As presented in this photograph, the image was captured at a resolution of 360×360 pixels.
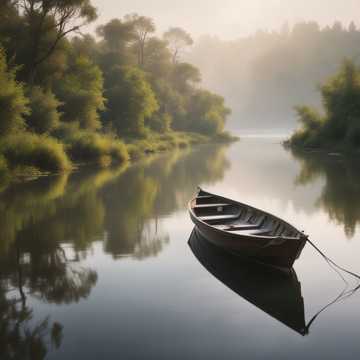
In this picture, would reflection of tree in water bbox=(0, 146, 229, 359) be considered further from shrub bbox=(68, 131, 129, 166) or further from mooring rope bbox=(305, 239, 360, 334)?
shrub bbox=(68, 131, 129, 166)

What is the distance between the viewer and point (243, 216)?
12242mm

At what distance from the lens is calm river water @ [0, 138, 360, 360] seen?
6.31 metres

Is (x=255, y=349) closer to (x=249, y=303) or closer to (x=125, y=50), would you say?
(x=249, y=303)

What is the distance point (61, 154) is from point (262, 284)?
1979cm

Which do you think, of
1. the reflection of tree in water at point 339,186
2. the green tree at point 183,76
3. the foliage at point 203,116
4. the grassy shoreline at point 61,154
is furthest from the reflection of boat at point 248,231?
the green tree at point 183,76

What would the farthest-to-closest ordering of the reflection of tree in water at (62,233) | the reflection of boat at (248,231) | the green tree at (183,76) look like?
the green tree at (183,76)
the reflection of boat at (248,231)
the reflection of tree in water at (62,233)

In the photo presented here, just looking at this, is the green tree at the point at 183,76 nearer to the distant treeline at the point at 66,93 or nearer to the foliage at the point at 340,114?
the distant treeline at the point at 66,93

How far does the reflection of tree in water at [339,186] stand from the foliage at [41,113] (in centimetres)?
1503

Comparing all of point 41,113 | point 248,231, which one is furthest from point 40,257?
point 41,113

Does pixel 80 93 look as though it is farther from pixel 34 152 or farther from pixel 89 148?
pixel 34 152

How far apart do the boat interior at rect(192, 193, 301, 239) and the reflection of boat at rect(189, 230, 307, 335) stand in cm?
66

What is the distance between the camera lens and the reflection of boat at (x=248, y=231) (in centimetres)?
850

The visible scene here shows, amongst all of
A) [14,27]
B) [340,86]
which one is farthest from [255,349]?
[340,86]

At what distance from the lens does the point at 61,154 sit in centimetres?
2628
